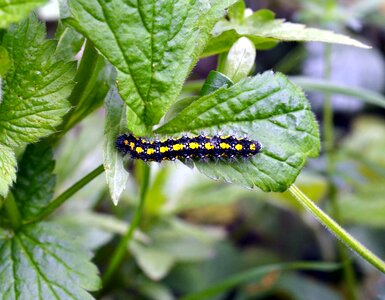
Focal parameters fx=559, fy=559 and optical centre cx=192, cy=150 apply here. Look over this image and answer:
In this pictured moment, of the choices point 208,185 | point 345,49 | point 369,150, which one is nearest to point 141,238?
point 208,185

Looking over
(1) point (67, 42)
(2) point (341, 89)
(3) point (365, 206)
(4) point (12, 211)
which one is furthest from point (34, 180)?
(3) point (365, 206)

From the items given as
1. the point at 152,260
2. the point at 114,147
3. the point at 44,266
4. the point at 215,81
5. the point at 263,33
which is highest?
the point at 263,33

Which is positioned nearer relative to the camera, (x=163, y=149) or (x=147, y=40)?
(x=147, y=40)

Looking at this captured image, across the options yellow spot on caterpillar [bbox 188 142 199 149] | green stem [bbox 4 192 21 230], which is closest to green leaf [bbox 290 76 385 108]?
yellow spot on caterpillar [bbox 188 142 199 149]

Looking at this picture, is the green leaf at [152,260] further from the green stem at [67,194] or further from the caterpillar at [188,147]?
the caterpillar at [188,147]

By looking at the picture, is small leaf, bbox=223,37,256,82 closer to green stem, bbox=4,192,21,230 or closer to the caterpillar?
the caterpillar

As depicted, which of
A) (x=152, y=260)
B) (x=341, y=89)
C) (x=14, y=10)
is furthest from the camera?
(x=152, y=260)

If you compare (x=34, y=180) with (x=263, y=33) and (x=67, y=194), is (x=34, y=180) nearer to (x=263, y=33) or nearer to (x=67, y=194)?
(x=67, y=194)
